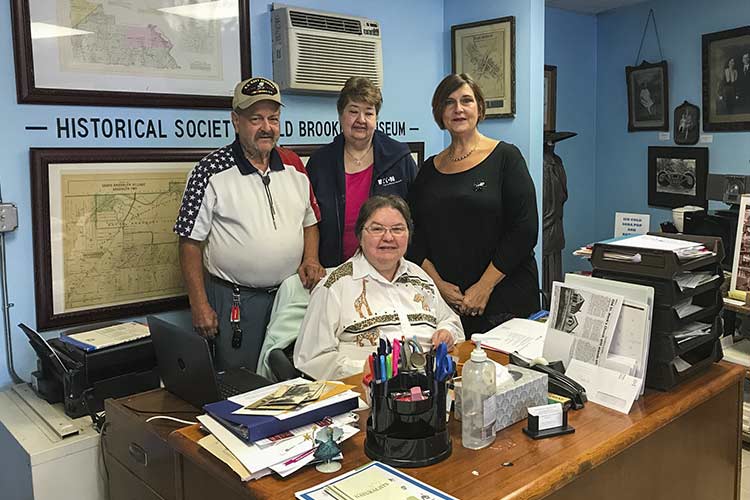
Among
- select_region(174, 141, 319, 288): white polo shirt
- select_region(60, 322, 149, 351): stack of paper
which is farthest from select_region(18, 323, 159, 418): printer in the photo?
select_region(174, 141, 319, 288): white polo shirt

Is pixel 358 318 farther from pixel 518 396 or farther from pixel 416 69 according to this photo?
pixel 416 69

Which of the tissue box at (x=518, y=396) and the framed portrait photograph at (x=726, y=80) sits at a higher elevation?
the framed portrait photograph at (x=726, y=80)

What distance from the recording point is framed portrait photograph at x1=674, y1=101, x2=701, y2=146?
5.12 metres

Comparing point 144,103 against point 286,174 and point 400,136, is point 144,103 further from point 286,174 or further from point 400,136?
point 400,136

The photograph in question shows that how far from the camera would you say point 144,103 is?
277cm

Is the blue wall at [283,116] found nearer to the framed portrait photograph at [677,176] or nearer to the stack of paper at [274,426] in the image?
the stack of paper at [274,426]

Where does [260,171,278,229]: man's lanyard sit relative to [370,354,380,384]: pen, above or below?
above

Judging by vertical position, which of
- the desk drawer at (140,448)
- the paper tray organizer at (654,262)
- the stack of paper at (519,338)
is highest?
the paper tray organizer at (654,262)

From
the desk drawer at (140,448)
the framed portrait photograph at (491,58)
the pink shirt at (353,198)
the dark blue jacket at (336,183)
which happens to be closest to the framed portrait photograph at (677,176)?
the framed portrait photograph at (491,58)

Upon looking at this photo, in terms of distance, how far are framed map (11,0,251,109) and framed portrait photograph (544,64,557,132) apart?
10.3 feet

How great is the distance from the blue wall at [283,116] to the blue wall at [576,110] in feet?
6.72

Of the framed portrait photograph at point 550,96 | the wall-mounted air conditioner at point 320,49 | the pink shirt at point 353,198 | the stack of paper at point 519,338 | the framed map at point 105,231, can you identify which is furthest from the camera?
the framed portrait photograph at point 550,96

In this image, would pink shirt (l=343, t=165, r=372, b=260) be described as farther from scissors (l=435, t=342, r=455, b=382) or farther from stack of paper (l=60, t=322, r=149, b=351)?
scissors (l=435, t=342, r=455, b=382)

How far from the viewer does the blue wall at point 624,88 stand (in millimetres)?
4941
